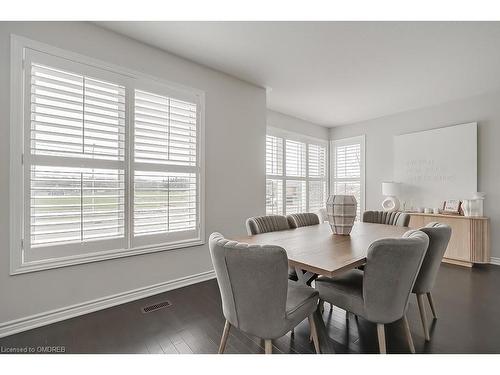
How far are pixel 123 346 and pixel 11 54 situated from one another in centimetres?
237

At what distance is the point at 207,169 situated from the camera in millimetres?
2945

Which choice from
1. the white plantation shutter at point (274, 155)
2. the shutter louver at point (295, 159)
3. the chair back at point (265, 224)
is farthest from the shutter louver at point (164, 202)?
the shutter louver at point (295, 159)

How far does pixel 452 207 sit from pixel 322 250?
3.56 m

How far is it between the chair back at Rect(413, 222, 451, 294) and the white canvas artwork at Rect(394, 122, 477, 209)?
2.91 m

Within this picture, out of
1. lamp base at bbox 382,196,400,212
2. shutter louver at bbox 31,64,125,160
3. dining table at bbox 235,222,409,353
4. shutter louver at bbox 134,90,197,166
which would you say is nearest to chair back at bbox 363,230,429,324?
dining table at bbox 235,222,409,353

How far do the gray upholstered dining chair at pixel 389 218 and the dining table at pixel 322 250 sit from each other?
666mm

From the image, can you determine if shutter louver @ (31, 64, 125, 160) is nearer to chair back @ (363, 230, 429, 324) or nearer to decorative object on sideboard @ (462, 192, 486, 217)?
chair back @ (363, 230, 429, 324)

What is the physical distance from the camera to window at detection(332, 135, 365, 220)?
518cm

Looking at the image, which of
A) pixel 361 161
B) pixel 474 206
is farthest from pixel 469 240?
pixel 361 161

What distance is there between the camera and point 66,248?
2055 millimetres

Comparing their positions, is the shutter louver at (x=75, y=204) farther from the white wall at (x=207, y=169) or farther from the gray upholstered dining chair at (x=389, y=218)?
the gray upholstered dining chair at (x=389, y=218)

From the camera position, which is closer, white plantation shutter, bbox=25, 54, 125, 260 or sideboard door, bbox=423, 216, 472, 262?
white plantation shutter, bbox=25, 54, 125, 260

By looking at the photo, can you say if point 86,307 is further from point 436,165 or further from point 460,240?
point 436,165

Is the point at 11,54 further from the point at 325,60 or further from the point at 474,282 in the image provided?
the point at 474,282
